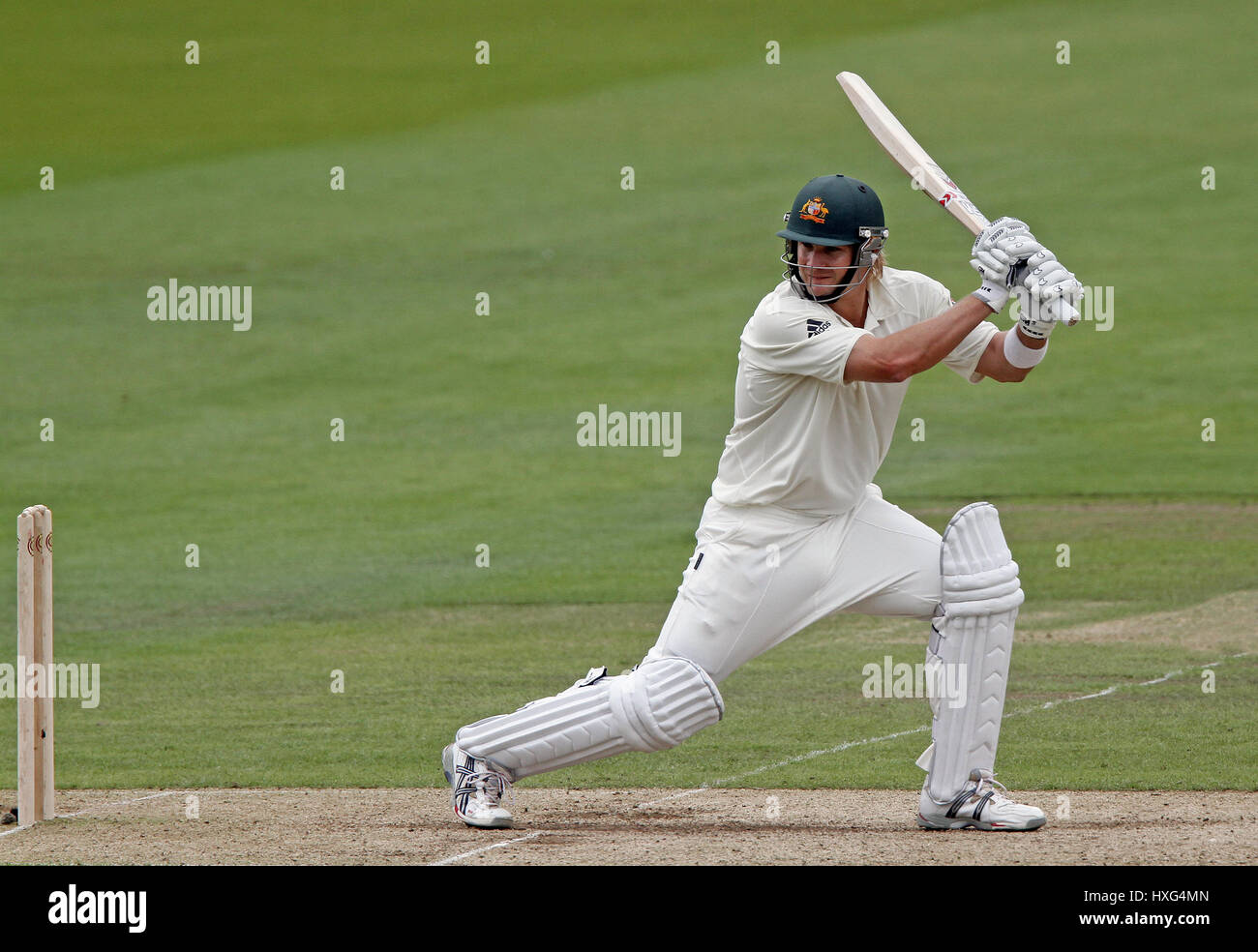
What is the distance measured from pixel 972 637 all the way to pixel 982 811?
62 cm

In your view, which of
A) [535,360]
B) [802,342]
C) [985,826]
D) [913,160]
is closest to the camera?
[802,342]

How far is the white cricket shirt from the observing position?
6426 mm

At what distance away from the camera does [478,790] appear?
22.2 ft

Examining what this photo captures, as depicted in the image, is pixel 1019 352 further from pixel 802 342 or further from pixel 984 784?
pixel 984 784

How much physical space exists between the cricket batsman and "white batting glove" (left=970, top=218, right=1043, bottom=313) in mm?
49

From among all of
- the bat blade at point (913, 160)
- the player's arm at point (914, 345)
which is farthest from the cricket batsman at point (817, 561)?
→ the bat blade at point (913, 160)

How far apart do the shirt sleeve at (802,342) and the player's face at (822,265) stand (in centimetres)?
13

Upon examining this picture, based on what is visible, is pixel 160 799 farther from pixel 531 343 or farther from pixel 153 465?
pixel 531 343

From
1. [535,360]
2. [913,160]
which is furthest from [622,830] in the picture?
[535,360]

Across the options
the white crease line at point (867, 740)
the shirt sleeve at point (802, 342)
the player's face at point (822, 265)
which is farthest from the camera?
the white crease line at point (867, 740)

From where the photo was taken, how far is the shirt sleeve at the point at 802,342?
6281 millimetres

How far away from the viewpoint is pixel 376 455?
65.3 feet

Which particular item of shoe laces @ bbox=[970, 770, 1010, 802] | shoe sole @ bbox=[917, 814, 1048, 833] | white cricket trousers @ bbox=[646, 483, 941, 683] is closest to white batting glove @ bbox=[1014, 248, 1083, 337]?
white cricket trousers @ bbox=[646, 483, 941, 683]

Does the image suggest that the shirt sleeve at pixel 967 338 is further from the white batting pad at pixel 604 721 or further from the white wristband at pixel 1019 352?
the white batting pad at pixel 604 721
